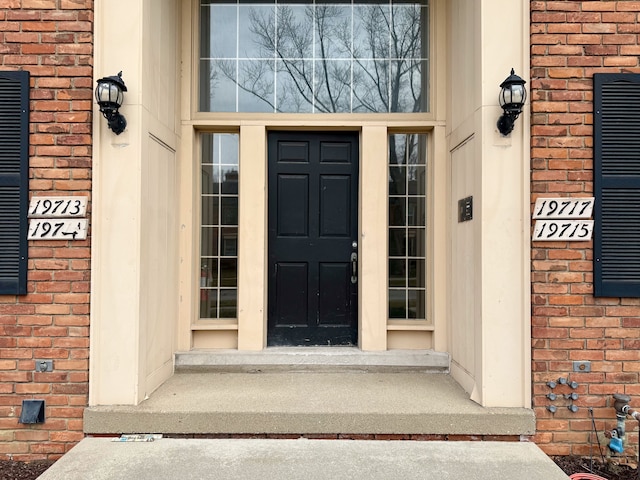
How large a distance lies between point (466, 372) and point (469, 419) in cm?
52

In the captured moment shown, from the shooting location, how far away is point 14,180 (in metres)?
3.20

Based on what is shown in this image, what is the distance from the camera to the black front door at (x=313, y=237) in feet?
13.8

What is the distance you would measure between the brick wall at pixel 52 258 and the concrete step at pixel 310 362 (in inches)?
38.4

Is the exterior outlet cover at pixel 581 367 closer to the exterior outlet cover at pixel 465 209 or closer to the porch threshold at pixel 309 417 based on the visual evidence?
the porch threshold at pixel 309 417

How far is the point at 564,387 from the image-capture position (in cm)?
317

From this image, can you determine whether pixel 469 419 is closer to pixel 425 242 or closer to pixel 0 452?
pixel 425 242

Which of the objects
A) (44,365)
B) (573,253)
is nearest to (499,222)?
(573,253)

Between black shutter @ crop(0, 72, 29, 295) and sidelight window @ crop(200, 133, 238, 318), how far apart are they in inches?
56.0

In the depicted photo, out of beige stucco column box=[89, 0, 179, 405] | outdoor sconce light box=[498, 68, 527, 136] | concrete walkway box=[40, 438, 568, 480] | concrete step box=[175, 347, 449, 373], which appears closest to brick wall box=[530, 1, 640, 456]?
outdoor sconce light box=[498, 68, 527, 136]

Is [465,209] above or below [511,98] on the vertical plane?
below

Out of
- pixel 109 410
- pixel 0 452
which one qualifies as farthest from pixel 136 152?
pixel 0 452

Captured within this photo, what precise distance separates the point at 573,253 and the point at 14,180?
407 centimetres

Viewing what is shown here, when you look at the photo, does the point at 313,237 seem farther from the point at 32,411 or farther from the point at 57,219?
the point at 32,411

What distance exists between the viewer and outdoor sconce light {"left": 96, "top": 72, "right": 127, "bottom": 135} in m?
3.02
